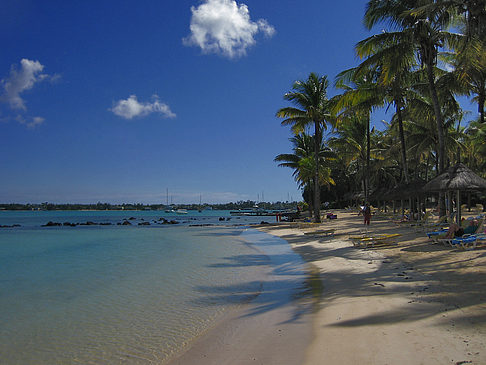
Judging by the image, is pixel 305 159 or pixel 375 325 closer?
pixel 375 325

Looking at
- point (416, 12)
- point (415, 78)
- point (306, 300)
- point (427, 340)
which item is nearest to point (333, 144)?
point (415, 78)

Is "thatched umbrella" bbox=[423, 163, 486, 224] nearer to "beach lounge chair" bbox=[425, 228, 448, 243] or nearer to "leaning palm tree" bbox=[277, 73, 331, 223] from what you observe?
"beach lounge chair" bbox=[425, 228, 448, 243]

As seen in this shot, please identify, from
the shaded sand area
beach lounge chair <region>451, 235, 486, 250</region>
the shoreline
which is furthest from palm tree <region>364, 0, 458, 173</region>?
the shoreline

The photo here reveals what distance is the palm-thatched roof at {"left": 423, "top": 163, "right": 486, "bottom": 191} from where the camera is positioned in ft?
37.5

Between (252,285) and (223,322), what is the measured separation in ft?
8.39

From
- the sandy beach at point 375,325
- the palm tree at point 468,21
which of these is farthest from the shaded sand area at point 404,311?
the palm tree at point 468,21

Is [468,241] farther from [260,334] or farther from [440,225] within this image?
[260,334]

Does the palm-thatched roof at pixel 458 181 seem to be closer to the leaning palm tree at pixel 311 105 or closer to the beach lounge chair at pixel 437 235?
the beach lounge chair at pixel 437 235

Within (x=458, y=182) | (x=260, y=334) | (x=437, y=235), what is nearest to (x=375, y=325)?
(x=260, y=334)

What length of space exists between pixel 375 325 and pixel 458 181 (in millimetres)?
9222

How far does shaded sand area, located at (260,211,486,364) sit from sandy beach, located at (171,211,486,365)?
1 centimetres

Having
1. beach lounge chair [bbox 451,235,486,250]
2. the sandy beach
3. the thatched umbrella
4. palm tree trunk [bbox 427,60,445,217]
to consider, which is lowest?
the sandy beach

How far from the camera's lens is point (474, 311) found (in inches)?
184

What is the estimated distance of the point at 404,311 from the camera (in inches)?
197
